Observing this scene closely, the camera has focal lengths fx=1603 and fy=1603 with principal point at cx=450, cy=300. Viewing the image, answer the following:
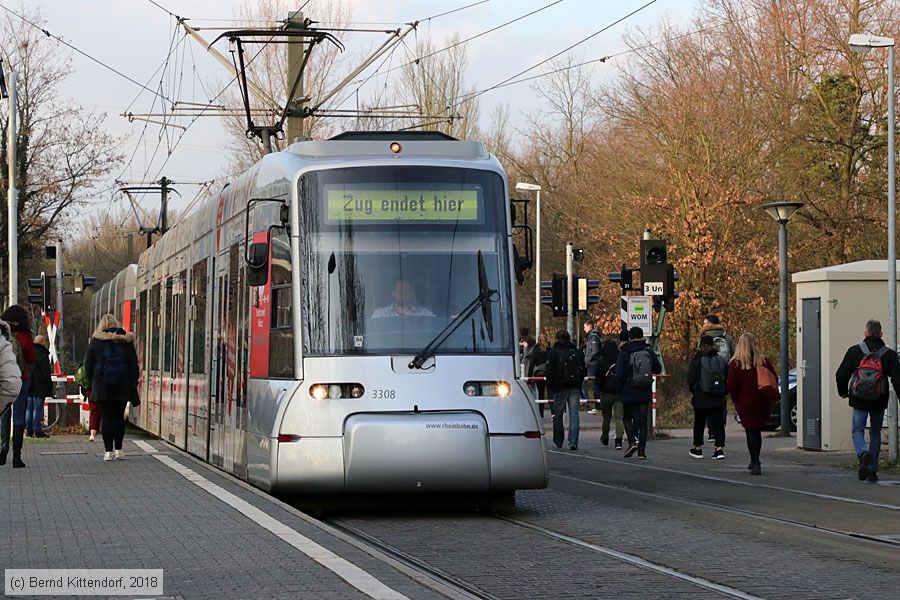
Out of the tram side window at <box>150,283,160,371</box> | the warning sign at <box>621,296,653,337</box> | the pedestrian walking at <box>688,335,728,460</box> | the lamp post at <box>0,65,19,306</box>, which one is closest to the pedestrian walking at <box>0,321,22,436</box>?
the pedestrian walking at <box>688,335,728,460</box>

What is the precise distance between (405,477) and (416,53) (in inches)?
1796

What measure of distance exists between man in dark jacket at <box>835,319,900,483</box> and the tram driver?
251 inches

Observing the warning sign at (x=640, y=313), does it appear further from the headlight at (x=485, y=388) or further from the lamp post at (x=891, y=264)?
the headlight at (x=485, y=388)

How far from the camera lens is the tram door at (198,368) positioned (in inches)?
690

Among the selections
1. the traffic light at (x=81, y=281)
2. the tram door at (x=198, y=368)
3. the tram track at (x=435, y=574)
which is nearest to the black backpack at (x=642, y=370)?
the tram door at (x=198, y=368)

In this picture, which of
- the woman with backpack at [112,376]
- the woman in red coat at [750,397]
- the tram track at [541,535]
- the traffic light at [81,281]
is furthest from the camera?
the traffic light at [81,281]

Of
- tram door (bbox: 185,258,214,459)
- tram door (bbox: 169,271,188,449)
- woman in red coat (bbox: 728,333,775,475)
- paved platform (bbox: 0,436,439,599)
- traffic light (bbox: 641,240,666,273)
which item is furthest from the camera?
traffic light (bbox: 641,240,666,273)

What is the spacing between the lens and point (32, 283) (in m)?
32.7

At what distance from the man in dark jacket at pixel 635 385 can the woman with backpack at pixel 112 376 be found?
253 inches

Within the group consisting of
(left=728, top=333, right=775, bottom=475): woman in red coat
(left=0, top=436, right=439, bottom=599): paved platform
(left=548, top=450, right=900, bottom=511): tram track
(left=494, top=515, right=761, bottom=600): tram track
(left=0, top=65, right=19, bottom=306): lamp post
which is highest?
(left=0, top=65, right=19, bottom=306): lamp post

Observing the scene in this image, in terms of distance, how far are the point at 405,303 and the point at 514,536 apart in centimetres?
222

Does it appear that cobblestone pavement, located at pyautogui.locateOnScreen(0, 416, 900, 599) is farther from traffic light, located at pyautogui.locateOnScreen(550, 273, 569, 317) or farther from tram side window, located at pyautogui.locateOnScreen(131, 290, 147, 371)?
tram side window, located at pyautogui.locateOnScreen(131, 290, 147, 371)

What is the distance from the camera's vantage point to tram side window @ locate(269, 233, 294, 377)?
13.0 meters

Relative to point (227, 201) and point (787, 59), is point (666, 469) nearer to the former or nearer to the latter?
point (227, 201)
